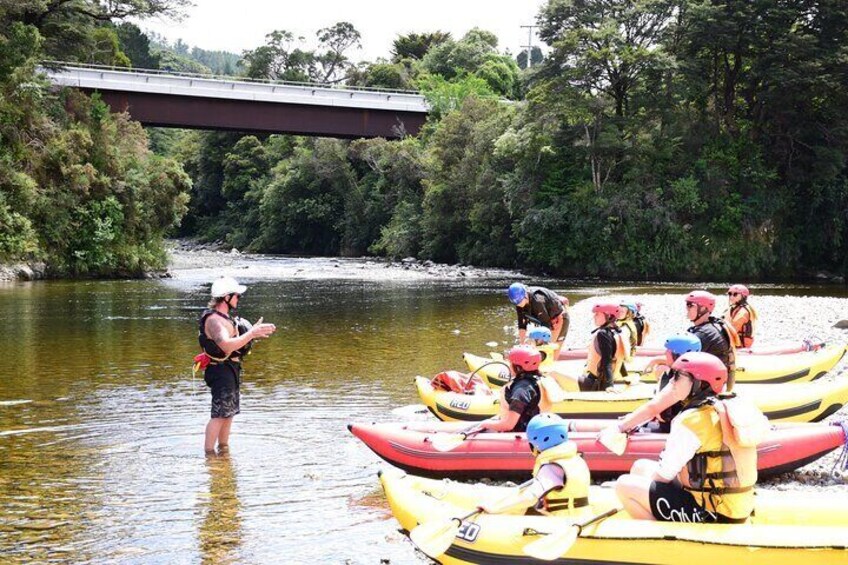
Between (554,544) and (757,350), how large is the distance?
8.32 metres

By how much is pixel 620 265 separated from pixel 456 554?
32.7m

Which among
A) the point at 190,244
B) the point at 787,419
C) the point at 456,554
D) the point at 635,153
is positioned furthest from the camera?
the point at 190,244

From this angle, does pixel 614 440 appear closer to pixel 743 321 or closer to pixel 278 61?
pixel 743 321

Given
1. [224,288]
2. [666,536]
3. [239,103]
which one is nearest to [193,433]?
[224,288]

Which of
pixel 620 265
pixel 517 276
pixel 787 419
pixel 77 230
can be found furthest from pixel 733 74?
pixel 787 419

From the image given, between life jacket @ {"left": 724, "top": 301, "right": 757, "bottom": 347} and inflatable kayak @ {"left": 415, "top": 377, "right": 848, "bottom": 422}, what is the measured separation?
2784 mm

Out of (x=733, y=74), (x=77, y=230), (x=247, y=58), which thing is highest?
(x=247, y=58)

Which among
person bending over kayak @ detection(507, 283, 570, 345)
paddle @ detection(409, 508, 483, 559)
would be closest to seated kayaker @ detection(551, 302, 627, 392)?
person bending over kayak @ detection(507, 283, 570, 345)

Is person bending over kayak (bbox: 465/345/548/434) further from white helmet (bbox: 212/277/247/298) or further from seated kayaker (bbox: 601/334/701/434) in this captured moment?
white helmet (bbox: 212/277/247/298)

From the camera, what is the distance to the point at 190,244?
236ft

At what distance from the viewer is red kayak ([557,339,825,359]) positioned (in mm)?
12242

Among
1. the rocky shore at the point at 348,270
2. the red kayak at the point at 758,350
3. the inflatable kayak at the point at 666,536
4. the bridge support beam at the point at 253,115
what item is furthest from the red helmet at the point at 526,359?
the bridge support beam at the point at 253,115

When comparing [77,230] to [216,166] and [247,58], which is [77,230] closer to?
[216,166]

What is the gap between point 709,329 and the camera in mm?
8562
